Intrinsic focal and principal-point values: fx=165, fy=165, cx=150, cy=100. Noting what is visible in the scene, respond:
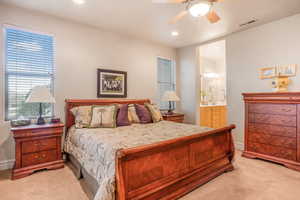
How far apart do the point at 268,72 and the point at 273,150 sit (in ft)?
5.08

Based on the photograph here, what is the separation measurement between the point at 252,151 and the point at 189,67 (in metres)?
2.73

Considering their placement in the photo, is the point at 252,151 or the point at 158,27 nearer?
the point at 252,151

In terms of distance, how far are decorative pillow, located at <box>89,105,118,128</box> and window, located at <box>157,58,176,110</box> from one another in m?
2.11

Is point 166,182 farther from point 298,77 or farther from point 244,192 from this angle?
point 298,77

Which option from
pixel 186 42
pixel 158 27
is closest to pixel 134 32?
pixel 158 27

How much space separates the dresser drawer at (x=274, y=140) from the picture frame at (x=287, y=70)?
1205 mm

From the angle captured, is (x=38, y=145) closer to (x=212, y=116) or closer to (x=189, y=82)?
(x=189, y=82)

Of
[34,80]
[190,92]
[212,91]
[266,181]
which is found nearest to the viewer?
[266,181]

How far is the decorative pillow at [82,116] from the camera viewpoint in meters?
2.84

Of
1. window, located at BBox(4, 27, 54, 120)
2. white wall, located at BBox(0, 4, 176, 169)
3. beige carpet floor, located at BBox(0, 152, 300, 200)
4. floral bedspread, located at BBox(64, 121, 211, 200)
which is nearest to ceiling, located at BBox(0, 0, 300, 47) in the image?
white wall, located at BBox(0, 4, 176, 169)

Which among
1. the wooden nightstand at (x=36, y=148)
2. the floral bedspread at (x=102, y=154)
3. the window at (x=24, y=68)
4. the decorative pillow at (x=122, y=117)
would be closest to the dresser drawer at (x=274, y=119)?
the floral bedspread at (x=102, y=154)

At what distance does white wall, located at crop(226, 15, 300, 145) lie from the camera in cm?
311

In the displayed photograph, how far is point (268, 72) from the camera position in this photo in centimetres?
340

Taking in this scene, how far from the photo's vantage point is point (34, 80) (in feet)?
9.87
